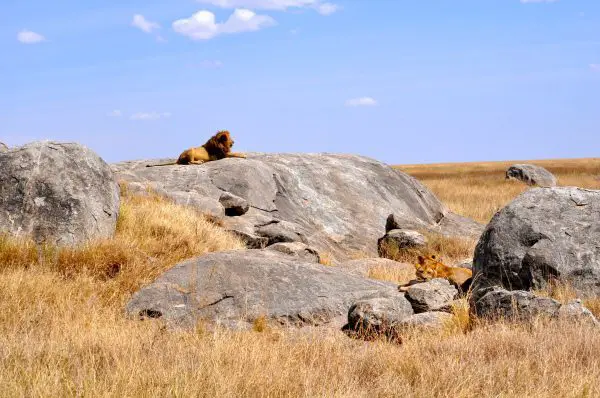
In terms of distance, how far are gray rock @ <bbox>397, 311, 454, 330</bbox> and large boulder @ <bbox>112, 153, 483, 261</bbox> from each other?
538 centimetres

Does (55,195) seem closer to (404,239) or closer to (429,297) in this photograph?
(429,297)

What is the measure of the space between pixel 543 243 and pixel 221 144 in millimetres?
9767

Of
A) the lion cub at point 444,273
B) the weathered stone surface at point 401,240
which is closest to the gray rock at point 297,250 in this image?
the lion cub at point 444,273

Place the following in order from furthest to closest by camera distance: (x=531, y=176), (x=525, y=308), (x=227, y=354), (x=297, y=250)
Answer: (x=531, y=176), (x=297, y=250), (x=525, y=308), (x=227, y=354)

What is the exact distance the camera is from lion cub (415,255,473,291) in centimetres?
948

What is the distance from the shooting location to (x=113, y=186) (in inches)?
411

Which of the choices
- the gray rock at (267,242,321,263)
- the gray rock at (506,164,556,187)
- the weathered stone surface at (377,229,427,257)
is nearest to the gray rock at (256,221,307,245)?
the gray rock at (267,242,321,263)

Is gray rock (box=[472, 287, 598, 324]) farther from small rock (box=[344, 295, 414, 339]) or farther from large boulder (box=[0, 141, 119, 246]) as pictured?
large boulder (box=[0, 141, 119, 246])

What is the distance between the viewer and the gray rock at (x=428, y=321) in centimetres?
711

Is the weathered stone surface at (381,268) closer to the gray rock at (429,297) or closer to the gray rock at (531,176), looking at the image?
the gray rock at (429,297)

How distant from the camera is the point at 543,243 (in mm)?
8336

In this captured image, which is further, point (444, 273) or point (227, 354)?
point (444, 273)

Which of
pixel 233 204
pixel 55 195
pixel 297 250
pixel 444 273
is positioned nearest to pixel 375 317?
pixel 444 273

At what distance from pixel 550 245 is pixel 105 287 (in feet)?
16.8
